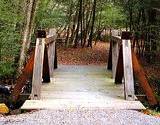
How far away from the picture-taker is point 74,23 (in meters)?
20.9

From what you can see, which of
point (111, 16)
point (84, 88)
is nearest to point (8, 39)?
point (84, 88)

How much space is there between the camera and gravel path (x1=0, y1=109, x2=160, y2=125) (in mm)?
6199

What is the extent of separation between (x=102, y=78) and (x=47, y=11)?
8.51m

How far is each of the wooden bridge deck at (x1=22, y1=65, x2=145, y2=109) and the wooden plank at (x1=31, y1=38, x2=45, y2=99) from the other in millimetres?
A: 185

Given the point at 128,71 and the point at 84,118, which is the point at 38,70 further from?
the point at 84,118

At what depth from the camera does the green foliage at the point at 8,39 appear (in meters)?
10.4

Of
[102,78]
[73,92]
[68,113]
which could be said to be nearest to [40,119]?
[68,113]

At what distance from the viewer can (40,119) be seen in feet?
20.7

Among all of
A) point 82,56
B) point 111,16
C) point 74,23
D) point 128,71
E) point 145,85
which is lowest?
point 82,56

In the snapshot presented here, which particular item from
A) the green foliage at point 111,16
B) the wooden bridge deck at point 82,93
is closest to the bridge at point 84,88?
the wooden bridge deck at point 82,93

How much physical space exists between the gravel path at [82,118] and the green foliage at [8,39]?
4137 millimetres

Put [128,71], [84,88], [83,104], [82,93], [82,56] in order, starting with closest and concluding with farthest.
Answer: [83,104]
[128,71]
[82,93]
[84,88]
[82,56]

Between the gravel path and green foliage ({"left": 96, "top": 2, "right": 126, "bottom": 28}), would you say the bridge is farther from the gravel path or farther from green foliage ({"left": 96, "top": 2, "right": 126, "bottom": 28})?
green foliage ({"left": 96, "top": 2, "right": 126, "bottom": 28})

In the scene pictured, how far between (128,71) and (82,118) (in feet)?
6.50
